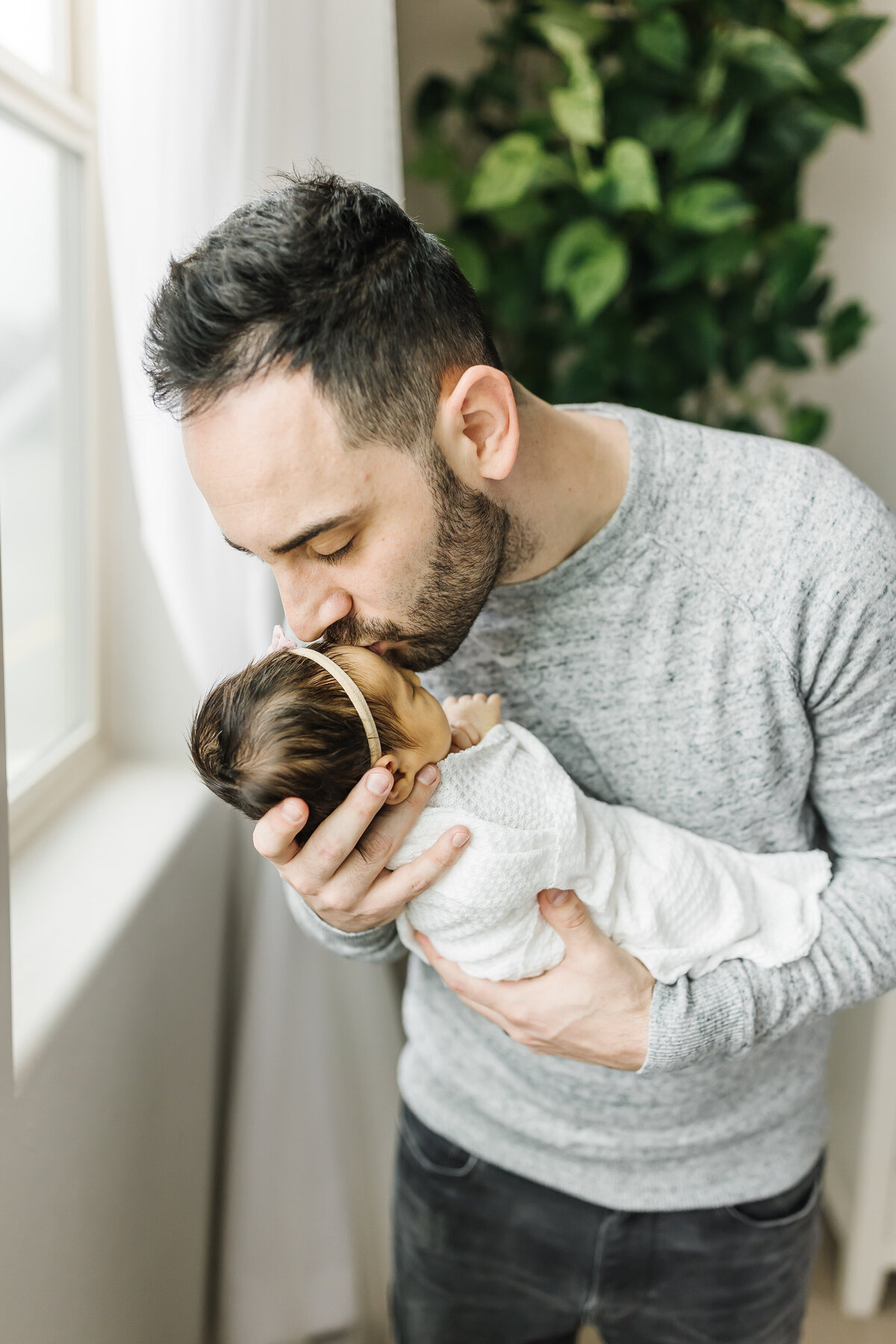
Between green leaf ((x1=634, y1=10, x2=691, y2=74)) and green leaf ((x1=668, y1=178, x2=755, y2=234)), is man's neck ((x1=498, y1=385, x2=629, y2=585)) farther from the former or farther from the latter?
green leaf ((x1=634, y1=10, x2=691, y2=74))

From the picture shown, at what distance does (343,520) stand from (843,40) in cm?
147

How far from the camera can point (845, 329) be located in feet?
6.01

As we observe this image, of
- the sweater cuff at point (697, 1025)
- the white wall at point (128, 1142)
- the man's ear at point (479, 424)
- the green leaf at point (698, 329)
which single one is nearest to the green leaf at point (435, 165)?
the green leaf at point (698, 329)

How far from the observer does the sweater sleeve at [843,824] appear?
Result: 37.0 inches

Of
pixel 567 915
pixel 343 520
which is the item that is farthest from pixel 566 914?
pixel 343 520

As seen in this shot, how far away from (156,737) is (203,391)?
34.2 inches

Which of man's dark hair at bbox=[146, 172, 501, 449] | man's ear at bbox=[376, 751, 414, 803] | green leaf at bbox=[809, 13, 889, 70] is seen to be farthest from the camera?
green leaf at bbox=[809, 13, 889, 70]

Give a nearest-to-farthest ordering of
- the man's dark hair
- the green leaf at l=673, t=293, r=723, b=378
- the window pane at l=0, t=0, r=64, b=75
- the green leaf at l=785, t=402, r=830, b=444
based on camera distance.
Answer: the man's dark hair → the window pane at l=0, t=0, r=64, b=75 → the green leaf at l=673, t=293, r=723, b=378 → the green leaf at l=785, t=402, r=830, b=444

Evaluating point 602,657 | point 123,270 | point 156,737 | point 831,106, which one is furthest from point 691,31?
point 156,737

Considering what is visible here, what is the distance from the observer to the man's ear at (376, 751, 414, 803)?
0.89 metres

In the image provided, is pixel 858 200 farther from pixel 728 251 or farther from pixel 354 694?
pixel 354 694

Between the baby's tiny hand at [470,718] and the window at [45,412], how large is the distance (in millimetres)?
572

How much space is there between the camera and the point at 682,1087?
3.56 ft

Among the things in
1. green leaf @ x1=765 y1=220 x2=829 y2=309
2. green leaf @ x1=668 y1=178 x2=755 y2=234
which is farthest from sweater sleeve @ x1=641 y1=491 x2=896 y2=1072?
green leaf @ x1=765 y1=220 x2=829 y2=309
